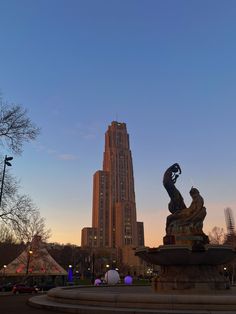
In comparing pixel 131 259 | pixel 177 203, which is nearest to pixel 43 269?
pixel 177 203

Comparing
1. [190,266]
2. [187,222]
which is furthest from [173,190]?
[190,266]

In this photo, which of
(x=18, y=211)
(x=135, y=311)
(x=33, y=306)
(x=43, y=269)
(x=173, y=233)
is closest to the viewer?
(x=135, y=311)

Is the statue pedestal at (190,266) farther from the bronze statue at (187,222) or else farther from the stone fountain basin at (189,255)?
the bronze statue at (187,222)

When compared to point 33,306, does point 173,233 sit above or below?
above

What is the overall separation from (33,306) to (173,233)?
29.3 ft

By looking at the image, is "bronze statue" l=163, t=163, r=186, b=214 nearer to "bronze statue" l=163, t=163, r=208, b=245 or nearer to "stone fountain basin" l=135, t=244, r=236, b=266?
"bronze statue" l=163, t=163, r=208, b=245

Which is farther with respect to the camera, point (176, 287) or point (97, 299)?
point (176, 287)

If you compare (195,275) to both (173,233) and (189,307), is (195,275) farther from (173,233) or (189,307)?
(189,307)

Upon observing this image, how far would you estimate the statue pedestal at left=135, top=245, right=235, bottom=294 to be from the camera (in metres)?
21.2

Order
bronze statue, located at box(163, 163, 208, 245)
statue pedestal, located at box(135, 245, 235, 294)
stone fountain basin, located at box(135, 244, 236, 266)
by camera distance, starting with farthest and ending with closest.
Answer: bronze statue, located at box(163, 163, 208, 245) → statue pedestal, located at box(135, 245, 235, 294) → stone fountain basin, located at box(135, 244, 236, 266)

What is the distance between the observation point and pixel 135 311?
15.5 m

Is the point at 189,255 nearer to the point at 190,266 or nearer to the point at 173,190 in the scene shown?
the point at 190,266

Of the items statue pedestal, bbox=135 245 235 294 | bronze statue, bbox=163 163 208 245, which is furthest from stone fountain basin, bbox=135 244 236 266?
bronze statue, bbox=163 163 208 245

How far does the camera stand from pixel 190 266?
2228 centimetres
